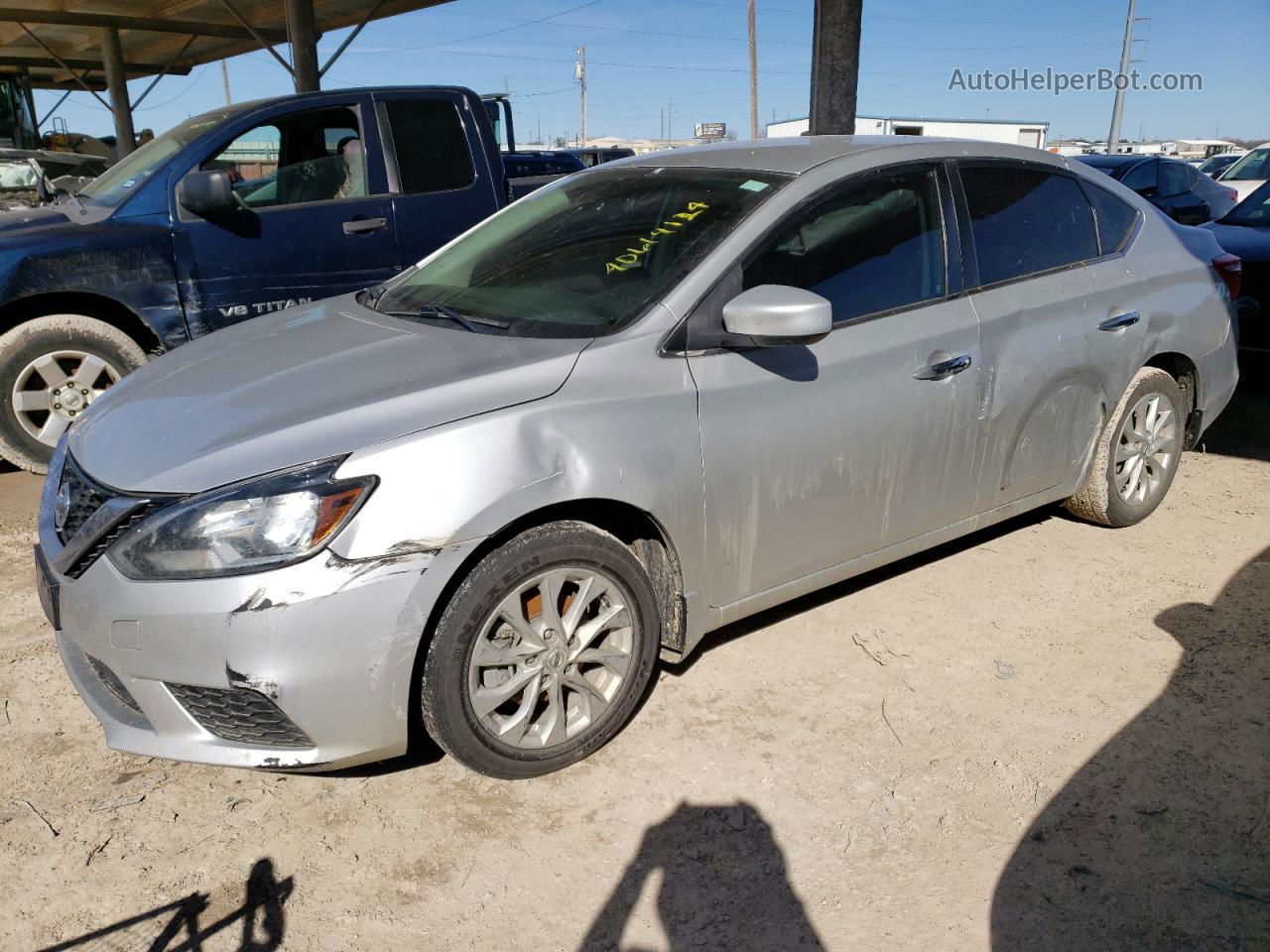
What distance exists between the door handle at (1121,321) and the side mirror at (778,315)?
1.71m

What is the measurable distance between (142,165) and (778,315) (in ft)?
14.4

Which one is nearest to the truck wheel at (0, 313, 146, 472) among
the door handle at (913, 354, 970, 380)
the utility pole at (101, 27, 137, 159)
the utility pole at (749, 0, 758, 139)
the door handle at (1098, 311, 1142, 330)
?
the door handle at (913, 354, 970, 380)

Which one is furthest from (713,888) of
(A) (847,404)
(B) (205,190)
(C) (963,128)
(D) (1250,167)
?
(C) (963,128)

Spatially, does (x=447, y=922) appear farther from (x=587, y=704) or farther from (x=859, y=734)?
(x=859, y=734)

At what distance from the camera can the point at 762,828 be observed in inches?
103

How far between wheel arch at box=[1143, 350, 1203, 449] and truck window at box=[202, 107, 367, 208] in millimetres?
4225

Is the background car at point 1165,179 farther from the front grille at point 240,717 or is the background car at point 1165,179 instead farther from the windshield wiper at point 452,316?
the front grille at point 240,717

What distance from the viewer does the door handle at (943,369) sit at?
3.31m

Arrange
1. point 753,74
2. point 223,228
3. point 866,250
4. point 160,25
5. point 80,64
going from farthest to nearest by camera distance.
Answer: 1. point 753,74
2. point 80,64
3. point 160,25
4. point 223,228
5. point 866,250

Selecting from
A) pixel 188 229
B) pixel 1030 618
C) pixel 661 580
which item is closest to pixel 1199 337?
pixel 1030 618

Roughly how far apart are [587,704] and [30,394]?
3715 millimetres

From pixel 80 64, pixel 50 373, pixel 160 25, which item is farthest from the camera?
pixel 80 64

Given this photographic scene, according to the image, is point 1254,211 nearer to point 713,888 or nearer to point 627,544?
point 627,544

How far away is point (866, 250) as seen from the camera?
10.8 feet
